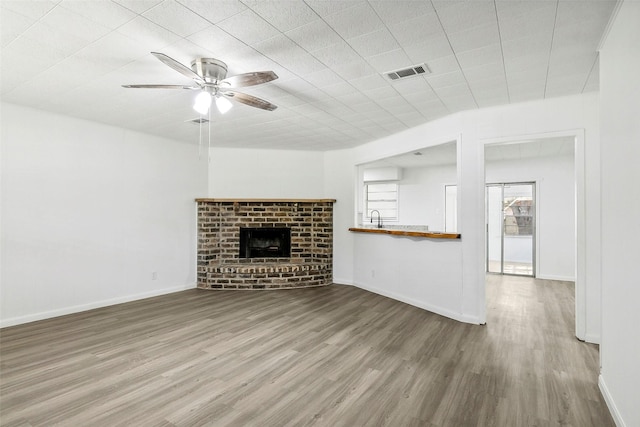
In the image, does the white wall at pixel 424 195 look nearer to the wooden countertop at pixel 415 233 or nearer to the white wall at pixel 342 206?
the white wall at pixel 342 206

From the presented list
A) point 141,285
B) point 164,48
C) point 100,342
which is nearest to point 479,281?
point 164,48

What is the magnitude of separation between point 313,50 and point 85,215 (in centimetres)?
376

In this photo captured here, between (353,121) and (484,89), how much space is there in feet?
5.12

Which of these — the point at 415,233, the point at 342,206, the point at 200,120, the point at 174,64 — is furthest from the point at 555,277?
the point at 174,64

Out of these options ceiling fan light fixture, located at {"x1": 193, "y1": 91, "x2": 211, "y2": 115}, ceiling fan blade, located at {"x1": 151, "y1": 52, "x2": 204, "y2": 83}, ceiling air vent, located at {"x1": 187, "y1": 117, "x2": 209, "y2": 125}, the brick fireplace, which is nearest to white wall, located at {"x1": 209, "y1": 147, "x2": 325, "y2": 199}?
the brick fireplace

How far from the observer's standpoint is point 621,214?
1.89 metres

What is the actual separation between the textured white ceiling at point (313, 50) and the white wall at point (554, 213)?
3.84 meters

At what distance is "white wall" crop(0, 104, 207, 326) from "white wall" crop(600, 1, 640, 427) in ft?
17.5

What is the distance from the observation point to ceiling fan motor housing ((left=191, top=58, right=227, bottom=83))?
2498 mm

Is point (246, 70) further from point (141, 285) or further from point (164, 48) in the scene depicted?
point (141, 285)

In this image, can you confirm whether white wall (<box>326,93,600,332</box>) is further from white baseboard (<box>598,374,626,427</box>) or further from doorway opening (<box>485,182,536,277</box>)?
doorway opening (<box>485,182,536,277</box>)

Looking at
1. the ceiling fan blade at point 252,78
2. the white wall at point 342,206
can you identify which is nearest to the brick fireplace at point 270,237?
the white wall at point 342,206

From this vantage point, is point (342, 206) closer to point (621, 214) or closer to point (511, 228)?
point (511, 228)

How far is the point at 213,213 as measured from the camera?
5.81 metres
